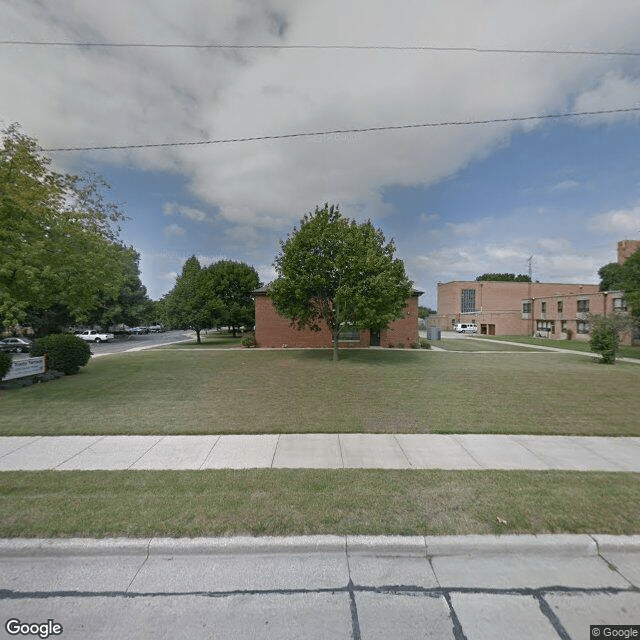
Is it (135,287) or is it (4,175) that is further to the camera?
(135,287)

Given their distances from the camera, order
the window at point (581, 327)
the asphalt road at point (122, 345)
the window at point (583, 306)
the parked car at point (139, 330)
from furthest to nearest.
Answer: the parked car at point (139, 330), the window at point (581, 327), the window at point (583, 306), the asphalt road at point (122, 345)

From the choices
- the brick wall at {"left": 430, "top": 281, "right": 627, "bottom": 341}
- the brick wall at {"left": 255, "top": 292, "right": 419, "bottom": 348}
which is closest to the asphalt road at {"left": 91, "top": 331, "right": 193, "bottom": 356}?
the brick wall at {"left": 255, "top": 292, "right": 419, "bottom": 348}

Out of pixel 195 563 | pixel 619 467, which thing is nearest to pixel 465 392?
pixel 619 467

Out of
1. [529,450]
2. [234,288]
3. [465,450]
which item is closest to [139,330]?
[234,288]

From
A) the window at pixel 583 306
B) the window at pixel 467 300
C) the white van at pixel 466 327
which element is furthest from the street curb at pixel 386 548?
the window at pixel 467 300

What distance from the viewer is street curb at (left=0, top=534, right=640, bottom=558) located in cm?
315

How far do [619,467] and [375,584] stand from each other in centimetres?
460

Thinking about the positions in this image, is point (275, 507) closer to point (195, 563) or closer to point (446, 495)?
point (195, 563)

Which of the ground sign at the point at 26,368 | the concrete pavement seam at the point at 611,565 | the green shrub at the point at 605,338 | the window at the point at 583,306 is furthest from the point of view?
the window at the point at 583,306

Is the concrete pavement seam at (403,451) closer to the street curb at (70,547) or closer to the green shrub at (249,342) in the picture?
the street curb at (70,547)

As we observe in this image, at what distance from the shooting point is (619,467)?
5008 millimetres

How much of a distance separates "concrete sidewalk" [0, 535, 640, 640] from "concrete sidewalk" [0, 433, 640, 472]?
5.74 ft

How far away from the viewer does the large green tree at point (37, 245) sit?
9.04 m

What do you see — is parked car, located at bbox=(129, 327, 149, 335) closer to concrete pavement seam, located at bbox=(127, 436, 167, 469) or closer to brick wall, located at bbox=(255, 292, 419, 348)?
brick wall, located at bbox=(255, 292, 419, 348)
